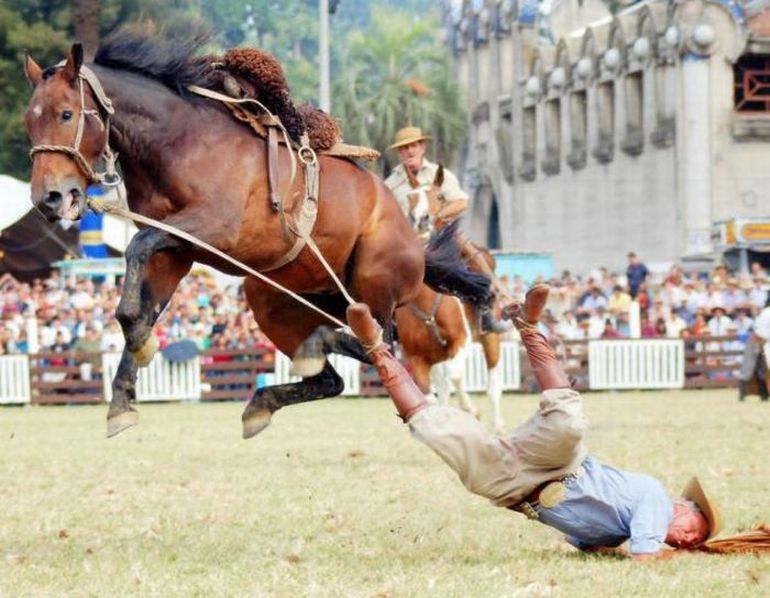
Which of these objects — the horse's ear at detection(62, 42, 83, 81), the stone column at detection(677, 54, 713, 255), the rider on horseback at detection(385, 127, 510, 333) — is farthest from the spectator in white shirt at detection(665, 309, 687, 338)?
the horse's ear at detection(62, 42, 83, 81)

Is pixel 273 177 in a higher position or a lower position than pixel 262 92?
lower

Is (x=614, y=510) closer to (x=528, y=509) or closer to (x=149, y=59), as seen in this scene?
(x=528, y=509)

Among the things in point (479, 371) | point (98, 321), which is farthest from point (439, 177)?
point (98, 321)

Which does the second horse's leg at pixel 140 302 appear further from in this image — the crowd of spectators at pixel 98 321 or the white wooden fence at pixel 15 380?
the white wooden fence at pixel 15 380

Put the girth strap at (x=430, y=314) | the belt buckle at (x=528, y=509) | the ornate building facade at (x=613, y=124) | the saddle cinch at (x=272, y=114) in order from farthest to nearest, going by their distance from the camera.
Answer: the ornate building facade at (x=613, y=124), the girth strap at (x=430, y=314), the saddle cinch at (x=272, y=114), the belt buckle at (x=528, y=509)

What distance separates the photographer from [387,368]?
883 cm

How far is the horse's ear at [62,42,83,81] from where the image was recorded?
366 inches

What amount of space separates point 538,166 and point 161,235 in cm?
4449

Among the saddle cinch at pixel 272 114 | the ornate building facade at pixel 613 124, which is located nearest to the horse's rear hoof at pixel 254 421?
the saddle cinch at pixel 272 114

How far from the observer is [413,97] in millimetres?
53781

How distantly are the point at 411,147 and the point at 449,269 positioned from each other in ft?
11.3

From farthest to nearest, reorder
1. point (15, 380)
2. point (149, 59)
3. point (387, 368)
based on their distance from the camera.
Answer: point (15, 380)
point (149, 59)
point (387, 368)

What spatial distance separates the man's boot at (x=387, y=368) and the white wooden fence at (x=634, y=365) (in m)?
21.0

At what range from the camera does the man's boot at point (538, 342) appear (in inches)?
346
